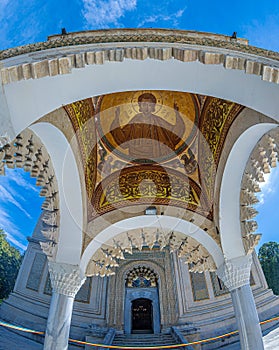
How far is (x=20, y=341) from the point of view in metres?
7.00

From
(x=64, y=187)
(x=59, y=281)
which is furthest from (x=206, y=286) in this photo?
(x=64, y=187)

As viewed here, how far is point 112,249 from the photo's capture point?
534cm

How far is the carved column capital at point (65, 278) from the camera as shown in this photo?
4.32m

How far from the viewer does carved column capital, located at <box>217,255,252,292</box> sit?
4337 millimetres

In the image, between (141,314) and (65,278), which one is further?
(141,314)

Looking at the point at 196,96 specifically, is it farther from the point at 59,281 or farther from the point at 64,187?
the point at 59,281

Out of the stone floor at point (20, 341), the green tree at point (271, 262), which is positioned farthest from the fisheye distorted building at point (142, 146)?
the green tree at point (271, 262)

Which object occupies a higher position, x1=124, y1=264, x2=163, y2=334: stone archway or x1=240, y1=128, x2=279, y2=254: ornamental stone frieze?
x1=124, y1=264, x2=163, y2=334: stone archway

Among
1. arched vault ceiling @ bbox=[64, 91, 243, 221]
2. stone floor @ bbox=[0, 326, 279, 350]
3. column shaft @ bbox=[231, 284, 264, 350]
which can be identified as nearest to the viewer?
column shaft @ bbox=[231, 284, 264, 350]

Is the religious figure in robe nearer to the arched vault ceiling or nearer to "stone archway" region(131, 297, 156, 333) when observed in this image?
the arched vault ceiling

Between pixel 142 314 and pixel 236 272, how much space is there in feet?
25.1

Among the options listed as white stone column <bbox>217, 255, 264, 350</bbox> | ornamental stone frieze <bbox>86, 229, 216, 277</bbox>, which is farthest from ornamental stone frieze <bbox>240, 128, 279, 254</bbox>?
ornamental stone frieze <bbox>86, 229, 216, 277</bbox>

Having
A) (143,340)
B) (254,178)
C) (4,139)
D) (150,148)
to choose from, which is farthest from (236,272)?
(143,340)

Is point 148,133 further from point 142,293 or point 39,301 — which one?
point 142,293
